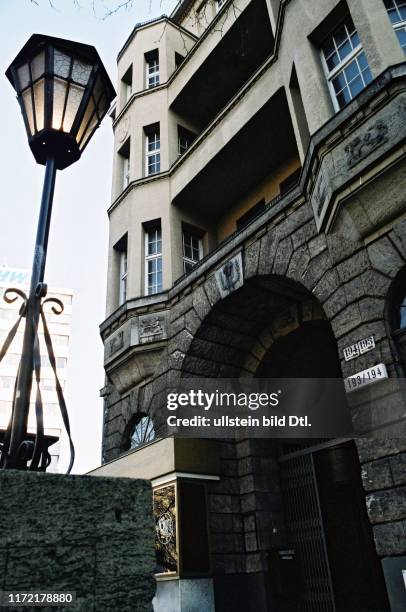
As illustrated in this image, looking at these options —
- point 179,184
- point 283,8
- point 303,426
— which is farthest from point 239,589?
point 283,8

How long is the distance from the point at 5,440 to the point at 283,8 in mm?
10039

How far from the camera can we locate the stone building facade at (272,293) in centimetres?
676

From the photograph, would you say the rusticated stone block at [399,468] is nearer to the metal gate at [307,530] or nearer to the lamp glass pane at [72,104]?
the metal gate at [307,530]

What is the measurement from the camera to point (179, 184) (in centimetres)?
1298

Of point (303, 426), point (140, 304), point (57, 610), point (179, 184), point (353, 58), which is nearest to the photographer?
point (57, 610)

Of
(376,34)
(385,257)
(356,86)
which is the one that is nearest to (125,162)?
(356,86)

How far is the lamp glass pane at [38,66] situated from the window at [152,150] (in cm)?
1138

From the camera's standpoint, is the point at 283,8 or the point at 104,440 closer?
the point at 283,8

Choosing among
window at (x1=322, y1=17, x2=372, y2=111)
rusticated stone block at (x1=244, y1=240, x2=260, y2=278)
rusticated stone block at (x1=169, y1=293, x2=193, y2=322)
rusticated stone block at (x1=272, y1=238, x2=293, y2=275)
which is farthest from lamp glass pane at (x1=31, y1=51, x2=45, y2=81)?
rusticated stone block at (x1=169, y1=293, x2=193, y2=322)

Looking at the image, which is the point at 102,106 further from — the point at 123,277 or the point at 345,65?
the point at 123,277

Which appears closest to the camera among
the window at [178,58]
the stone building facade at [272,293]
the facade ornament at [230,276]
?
the stone building facade at [272,293]

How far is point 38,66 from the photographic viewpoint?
2842 millimetres

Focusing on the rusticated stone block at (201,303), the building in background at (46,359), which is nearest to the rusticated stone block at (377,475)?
the rusticated stone block at (201,303)

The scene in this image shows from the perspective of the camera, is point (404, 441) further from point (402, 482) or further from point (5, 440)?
point (5, 440)
